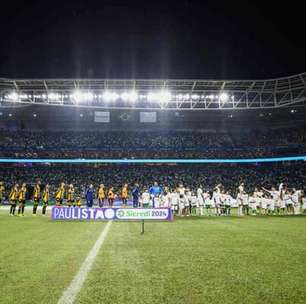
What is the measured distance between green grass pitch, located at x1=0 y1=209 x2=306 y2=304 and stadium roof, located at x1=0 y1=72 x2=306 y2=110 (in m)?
26.1

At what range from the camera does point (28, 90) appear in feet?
117

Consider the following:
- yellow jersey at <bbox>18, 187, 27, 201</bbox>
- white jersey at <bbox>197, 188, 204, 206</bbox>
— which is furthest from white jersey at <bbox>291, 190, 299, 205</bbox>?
yellow jersey at <bbox>18, 187, 27, 201</bbox>

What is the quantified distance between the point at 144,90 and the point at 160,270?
3149cm

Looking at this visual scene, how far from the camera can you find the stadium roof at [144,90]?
35.1 meters

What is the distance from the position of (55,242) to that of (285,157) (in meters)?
42.2

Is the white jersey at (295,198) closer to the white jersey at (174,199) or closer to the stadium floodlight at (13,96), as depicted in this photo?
the white jersey at (174,199)

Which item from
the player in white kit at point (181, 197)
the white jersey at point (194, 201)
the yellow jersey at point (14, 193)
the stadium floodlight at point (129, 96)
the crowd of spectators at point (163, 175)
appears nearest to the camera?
the yellow jersey at point (14, 193)

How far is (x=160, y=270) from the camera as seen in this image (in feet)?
22.4

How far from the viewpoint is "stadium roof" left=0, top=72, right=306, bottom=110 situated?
115ft

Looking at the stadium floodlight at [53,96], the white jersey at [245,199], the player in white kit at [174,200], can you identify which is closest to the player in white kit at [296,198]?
the white jersey at [245,199]

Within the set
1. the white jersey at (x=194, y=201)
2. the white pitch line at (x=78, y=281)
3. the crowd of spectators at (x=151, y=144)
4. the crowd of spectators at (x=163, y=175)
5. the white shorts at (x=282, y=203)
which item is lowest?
the white pitch line at (x=78, y=281)

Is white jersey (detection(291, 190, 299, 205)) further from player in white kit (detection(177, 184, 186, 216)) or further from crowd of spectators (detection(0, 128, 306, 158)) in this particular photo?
crowd of spectators (detection(0, 128, 306, 158))

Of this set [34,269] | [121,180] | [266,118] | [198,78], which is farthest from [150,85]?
[34,269]

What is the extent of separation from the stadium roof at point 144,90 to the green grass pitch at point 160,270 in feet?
85.8
